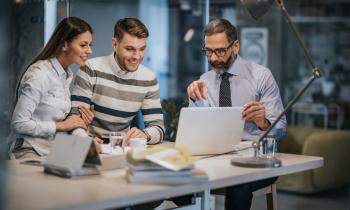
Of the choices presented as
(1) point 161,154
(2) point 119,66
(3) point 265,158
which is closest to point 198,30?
(2) point 119,66

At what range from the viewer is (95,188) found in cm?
243

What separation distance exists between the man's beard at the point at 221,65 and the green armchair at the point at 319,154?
2507mm

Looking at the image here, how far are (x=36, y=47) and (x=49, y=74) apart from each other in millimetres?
1540

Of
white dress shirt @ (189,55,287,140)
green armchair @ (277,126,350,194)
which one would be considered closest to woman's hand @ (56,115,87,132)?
white dress shirt @ (189,55,287,140)

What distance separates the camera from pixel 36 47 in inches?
198

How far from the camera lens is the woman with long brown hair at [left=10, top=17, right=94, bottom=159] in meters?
3.42

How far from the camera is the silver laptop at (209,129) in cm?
309

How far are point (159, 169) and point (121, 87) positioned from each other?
4.38 feet

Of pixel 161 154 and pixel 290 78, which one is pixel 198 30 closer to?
pixel 290 78

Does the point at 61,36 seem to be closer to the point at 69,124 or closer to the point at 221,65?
the point at 69,124

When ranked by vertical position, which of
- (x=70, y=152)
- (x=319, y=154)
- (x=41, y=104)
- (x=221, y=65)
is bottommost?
(x=319, y=154)

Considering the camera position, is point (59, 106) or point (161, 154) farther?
point (59, 106)

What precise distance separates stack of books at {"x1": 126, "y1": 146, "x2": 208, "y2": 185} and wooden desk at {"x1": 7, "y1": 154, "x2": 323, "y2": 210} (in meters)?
0.04

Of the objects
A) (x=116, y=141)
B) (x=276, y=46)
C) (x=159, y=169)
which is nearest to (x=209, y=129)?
(x=116, y=141)
